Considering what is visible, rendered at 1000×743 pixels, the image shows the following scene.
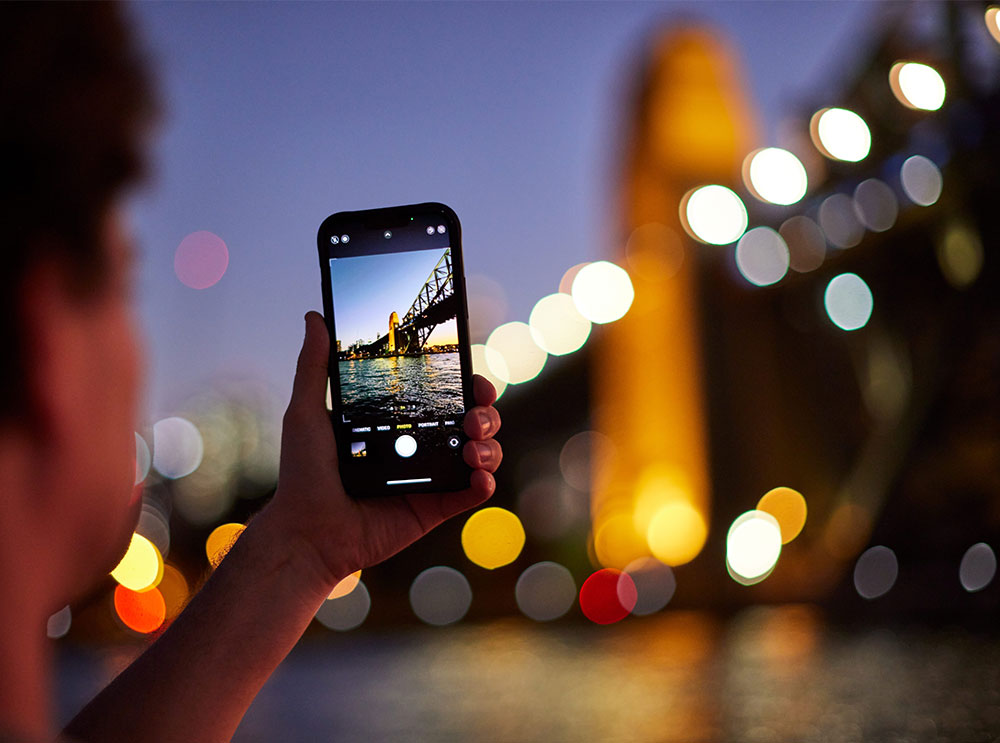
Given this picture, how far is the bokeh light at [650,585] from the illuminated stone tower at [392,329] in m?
13.6

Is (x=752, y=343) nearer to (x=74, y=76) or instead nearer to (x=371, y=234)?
(x=371, y=234)

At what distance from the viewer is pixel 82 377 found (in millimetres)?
640

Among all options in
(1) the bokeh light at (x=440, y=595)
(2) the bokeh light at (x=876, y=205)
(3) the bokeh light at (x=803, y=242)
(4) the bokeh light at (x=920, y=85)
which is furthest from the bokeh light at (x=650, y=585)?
(4) the bokeh light at (x=920, y=85)

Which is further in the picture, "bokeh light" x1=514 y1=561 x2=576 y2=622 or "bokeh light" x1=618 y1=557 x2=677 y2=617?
"bokeh light" x1=514 y1=561 x2=576 y2=622

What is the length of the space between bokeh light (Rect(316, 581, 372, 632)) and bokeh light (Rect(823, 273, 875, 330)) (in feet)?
33.1

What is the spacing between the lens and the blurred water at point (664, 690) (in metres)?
5.99

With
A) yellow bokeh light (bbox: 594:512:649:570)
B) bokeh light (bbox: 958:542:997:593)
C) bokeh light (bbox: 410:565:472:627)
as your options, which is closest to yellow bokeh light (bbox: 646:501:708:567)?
yellow bokeh light (bbox: 594:512:649:570)

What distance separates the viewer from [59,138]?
2.02ft

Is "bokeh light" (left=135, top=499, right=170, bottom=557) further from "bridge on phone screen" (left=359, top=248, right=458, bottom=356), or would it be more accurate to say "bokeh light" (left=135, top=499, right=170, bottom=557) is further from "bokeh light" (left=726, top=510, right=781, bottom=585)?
"bridge on phone screen" (left=359, top=248, right=458, bottom=356)

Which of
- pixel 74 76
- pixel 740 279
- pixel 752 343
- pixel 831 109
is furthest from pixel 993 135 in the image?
pixel 74 76

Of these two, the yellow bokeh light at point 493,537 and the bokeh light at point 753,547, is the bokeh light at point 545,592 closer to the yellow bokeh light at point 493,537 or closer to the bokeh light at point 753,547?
the yellow bokeh light at point 493,537

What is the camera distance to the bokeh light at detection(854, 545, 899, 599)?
1061 cm

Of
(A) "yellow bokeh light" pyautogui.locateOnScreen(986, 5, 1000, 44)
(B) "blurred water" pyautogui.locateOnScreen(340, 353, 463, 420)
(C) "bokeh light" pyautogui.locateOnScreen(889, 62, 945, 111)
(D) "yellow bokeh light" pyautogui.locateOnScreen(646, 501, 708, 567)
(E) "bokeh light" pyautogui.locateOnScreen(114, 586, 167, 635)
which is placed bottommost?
(E) "bokeh light" pyautogui.locateOnScreen(114, 586, 167, 635)

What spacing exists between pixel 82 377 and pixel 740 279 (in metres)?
13.9
